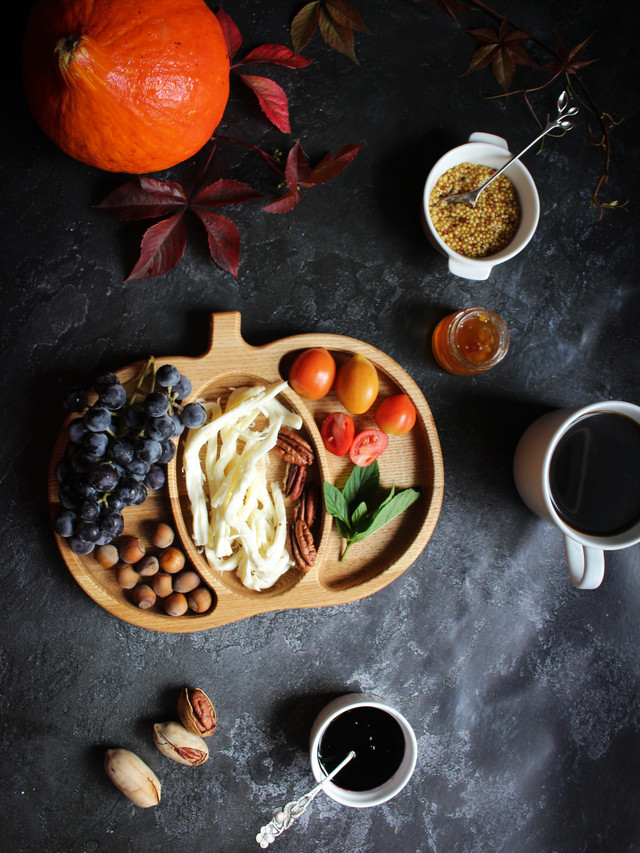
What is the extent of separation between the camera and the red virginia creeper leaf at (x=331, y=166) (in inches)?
58.2

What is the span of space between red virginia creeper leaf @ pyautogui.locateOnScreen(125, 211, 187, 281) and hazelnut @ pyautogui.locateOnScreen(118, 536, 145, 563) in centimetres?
66

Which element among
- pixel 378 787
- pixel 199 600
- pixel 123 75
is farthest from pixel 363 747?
pixel 123 75

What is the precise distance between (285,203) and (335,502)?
0.79 metres

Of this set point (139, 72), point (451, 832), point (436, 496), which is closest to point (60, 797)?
point (451, 832)

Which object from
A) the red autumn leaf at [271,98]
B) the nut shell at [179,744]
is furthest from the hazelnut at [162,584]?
the red autumn leaf at [271,98]

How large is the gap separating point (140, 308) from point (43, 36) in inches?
23.6

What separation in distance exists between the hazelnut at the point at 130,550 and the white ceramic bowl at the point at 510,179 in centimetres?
107

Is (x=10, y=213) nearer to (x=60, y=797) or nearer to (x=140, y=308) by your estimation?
(x=140, y=308)

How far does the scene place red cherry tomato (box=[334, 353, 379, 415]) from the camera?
1410 millimetres

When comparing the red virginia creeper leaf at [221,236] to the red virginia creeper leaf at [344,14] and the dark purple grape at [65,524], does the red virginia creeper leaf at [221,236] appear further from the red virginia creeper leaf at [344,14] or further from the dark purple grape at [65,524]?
the dark purple grape at [65,524]

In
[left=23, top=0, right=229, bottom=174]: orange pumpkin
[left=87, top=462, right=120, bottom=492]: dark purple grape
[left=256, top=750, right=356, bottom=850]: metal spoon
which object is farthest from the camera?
[left=256, top=750, right=356, bottom=850]: metal spoon

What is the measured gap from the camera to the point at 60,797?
1499 millimetres

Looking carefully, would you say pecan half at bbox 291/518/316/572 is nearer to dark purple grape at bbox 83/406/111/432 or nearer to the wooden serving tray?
the wooden serving tray

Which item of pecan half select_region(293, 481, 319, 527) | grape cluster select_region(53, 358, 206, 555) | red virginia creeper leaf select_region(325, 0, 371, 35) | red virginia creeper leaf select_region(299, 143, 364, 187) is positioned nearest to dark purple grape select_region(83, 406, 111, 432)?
→ grape cluster select_region(53, 358, 206, 555)
